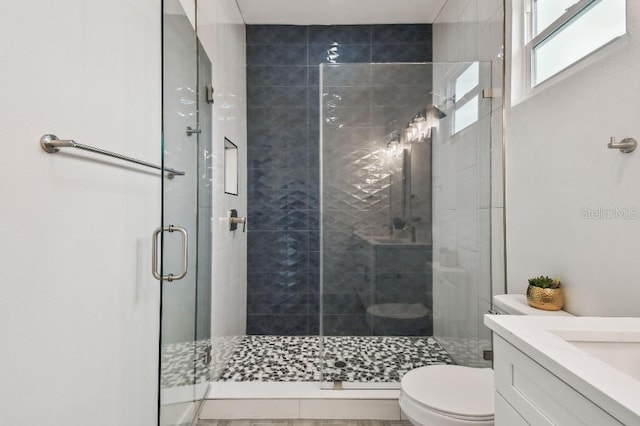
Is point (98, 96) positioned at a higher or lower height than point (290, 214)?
higher

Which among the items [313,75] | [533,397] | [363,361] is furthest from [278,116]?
[533,397]

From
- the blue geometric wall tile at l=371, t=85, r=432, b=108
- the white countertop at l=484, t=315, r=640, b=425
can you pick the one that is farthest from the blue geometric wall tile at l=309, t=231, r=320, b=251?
the white countertop at l=484, t=315, r=640, b=425

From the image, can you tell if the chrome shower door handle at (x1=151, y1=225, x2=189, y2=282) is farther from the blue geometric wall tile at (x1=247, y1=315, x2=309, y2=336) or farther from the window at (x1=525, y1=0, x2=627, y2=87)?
the blue geometric wall tile at (x1=247, y1=315, x2=309, y2=336)

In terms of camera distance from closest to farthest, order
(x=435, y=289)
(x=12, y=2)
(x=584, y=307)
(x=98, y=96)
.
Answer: (x=12, y=2) < (x=98, y=96) < (x=584, y=307) < (x=435, y=289)

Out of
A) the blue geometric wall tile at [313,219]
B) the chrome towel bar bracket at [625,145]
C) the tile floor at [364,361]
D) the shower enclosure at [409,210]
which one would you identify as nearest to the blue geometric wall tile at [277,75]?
the shower enclosure at [409,210]

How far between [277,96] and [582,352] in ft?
9.61

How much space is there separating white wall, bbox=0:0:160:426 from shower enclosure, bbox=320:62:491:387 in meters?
1.12

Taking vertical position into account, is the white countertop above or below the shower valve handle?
below

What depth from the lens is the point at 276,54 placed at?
10.4 ft

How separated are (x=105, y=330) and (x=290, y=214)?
2.12 m

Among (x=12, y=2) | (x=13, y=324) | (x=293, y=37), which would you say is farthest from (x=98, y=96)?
(x=293, y=37)

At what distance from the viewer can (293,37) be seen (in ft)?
10.4

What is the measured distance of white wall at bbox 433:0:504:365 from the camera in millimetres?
2096

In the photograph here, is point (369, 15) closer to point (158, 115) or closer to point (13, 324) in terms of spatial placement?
point (158, 115)
